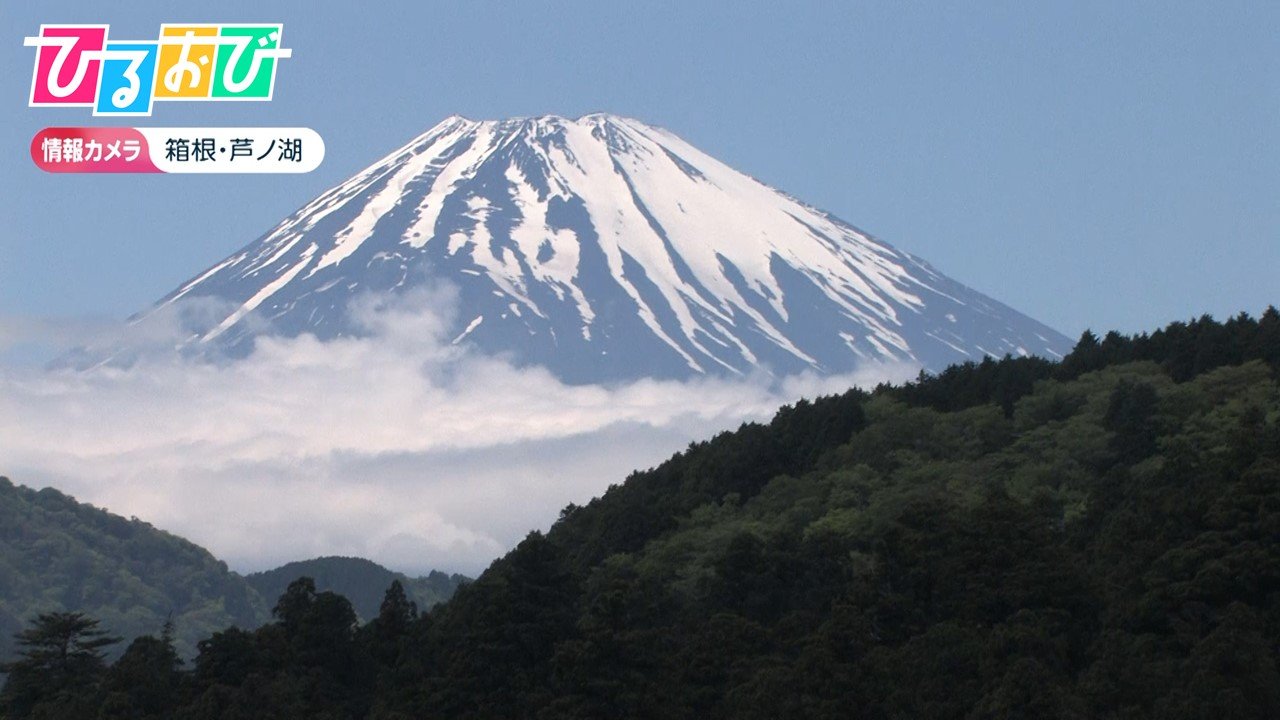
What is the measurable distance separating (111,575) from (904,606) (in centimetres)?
14545

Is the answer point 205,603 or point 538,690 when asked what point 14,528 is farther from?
point 538,690

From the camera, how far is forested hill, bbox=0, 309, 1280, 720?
4472 centimetres

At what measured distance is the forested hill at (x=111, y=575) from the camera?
17912cm

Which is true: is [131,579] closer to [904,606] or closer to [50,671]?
[50,671]

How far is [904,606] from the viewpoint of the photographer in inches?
2041

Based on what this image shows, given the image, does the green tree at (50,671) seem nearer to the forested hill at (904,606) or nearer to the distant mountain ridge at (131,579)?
the forested hill at (904,606)

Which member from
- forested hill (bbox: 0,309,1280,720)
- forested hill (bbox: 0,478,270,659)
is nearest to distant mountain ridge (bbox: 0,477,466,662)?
forested hill (bbox: 0,478,270,659)

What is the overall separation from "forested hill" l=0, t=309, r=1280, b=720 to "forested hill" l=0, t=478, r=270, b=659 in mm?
108365

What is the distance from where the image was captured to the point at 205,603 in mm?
184500

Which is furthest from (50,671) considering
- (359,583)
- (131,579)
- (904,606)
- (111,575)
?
(359,583)

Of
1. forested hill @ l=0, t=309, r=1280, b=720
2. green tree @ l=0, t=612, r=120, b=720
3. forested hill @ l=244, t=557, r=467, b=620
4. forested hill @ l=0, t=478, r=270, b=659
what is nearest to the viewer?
forested hill @ l=0, t=309, r=1280, b=720

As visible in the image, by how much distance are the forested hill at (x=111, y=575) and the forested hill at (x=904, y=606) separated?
356 feet

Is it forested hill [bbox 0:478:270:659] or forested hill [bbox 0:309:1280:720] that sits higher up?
forested hill [bbox 0:478:270:659]

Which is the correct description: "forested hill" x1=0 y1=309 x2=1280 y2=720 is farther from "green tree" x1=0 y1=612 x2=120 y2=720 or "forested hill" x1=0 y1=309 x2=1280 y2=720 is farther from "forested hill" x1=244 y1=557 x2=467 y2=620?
"forested hill" x1=244 y1=557 x2=467 y2=620
